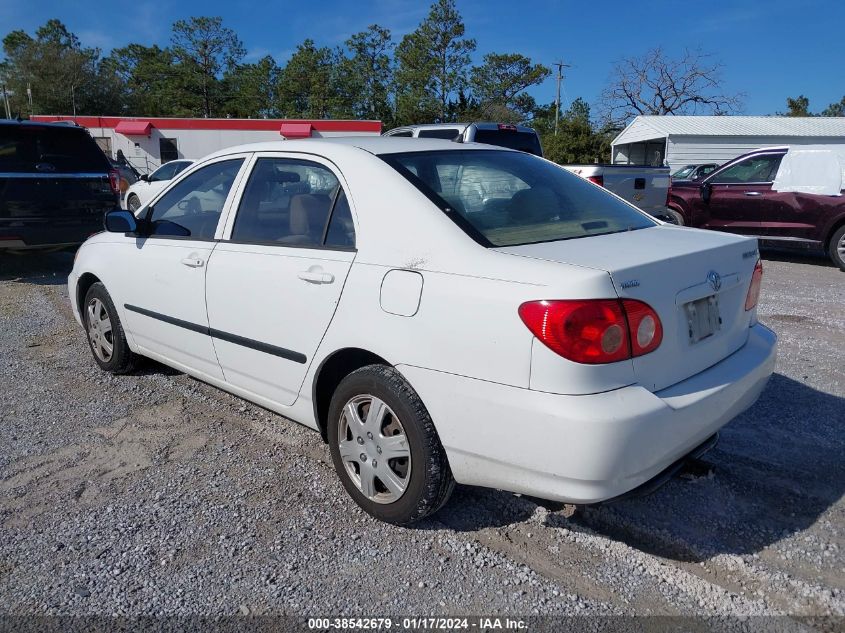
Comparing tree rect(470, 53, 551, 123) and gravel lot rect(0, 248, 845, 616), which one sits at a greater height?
tree rect(470, 53, 551, 123)

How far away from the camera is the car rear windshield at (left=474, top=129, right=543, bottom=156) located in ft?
34.3

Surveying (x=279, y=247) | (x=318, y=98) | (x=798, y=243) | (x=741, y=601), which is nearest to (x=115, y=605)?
(x=279, y=247)

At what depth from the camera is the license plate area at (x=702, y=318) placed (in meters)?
2.59

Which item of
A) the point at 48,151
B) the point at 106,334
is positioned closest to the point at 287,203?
the point at 106,334

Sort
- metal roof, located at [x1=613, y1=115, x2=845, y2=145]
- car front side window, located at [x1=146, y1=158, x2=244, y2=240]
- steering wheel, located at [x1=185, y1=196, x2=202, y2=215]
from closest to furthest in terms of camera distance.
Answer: car front side window, located at [x1=146, y1=158, x2=244, y2=240], steering wheel, located at [x1=185, y1=196, x2=202, y2=215], metal roof, located at [x1=613, y1=115, x2=845, y2=145]

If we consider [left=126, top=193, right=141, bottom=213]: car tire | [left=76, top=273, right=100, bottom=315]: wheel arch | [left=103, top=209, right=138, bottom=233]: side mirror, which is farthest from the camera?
[left=126, top=193, right=141, bottom=213]: car tire

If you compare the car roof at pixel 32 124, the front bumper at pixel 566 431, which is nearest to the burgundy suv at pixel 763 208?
the front bumper at pixel 566 431

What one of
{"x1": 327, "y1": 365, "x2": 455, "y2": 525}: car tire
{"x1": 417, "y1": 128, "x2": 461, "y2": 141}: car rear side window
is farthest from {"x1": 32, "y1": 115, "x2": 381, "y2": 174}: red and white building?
{"x1": 327, "y1": 365, "x2": 455, "y2": 525}: car tire

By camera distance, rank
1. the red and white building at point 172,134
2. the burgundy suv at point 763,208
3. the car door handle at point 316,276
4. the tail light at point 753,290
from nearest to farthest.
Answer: the car door handle at point 316,276
the tail light at point 753,290
the burgundy suv at point 763,208
the red and white building at point 172,134

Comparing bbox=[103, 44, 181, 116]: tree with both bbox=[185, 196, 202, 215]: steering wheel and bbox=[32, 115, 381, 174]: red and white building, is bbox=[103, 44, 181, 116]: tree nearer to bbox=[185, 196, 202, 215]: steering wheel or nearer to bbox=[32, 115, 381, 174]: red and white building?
bbox=[32, 115, 381, 174]: red and white building

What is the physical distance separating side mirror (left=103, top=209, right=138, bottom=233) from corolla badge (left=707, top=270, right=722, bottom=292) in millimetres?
3266

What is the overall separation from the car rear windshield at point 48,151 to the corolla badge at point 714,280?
8.01 meters

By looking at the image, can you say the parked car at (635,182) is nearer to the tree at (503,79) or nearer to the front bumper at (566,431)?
the front bumper at (566,431)

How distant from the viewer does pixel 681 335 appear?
99.4 inches
